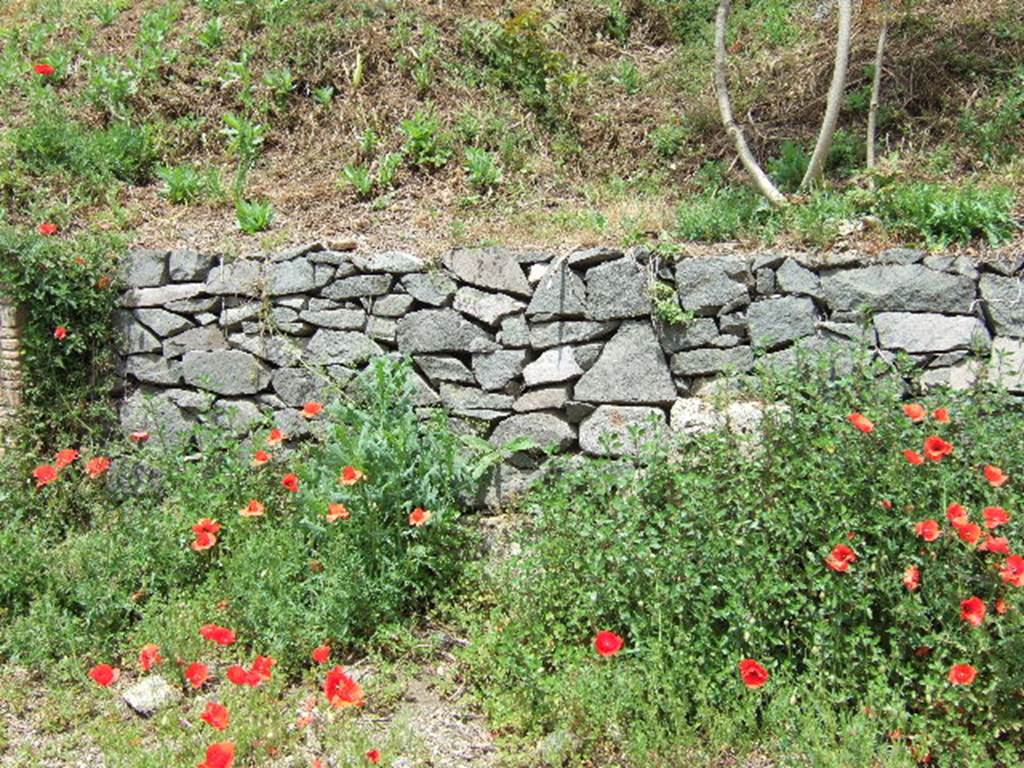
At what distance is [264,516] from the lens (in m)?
4.73

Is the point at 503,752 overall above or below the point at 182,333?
below

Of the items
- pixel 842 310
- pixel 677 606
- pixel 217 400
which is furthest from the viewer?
pixel 217 400

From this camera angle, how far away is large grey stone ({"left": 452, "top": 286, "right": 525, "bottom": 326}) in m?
5.00

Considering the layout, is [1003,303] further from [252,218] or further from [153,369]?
[153,369]

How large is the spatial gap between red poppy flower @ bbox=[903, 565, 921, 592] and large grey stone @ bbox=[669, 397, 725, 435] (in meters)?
1.35

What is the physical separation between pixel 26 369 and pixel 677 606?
3.84 meters

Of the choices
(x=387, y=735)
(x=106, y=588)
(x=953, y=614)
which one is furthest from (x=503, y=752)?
(x=106, y=588)

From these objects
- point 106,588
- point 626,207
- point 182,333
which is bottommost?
point 106,588

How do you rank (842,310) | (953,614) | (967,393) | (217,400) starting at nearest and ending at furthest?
(953,614) → (967,393) → (842,310) → (217,400)

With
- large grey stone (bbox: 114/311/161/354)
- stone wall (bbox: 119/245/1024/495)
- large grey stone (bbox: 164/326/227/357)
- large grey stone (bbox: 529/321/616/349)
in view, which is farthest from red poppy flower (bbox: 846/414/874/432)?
large grey stone (bbox: 114/311/161/354)

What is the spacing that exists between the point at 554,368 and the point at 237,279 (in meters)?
1.84

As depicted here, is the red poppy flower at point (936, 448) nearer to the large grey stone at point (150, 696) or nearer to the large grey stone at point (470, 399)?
the large grey stone at point (470, 399)

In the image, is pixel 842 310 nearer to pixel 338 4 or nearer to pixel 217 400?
pixel 217 400

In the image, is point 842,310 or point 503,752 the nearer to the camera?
point 503,752
